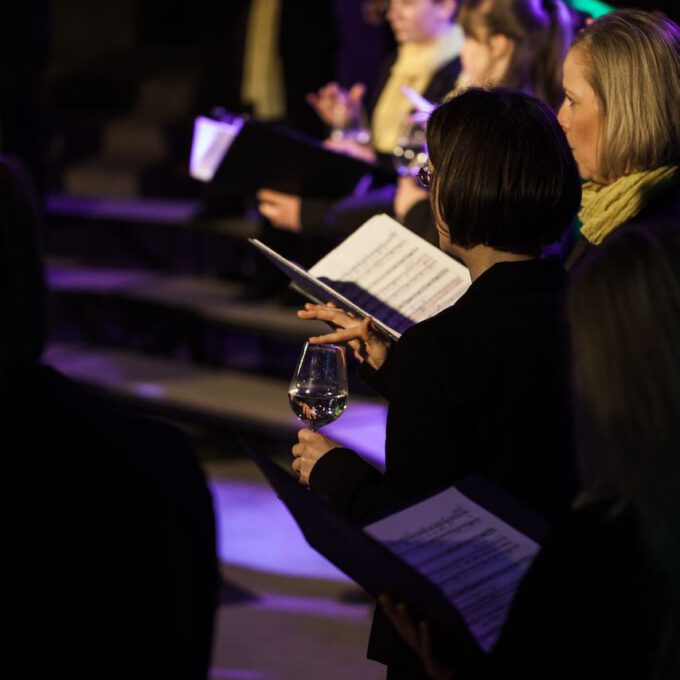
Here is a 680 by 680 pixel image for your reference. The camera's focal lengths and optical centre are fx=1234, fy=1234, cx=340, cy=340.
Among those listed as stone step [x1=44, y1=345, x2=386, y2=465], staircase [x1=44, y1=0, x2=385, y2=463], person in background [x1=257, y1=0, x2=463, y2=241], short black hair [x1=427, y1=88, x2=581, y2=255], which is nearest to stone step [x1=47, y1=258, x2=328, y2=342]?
staircase [x1=44, y1=0, x2=385, y2=463]

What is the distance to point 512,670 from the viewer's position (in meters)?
1.16

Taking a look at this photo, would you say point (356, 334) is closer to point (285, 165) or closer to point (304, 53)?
point (285, 165)

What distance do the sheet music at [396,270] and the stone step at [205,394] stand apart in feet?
6.95

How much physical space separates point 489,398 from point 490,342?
7 centimetres

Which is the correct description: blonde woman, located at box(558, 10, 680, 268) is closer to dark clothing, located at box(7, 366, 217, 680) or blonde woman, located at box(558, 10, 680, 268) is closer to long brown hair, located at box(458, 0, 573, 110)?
long brown hair, located at box(458, 0, 573, 110)

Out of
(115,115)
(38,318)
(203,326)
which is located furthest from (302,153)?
(115,115)

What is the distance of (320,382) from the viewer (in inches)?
73.8

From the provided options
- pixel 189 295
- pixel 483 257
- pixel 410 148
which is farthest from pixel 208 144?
pixel 189 295

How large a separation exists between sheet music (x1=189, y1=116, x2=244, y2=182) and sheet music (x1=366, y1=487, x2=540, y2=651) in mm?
2038

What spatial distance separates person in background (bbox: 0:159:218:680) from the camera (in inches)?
43.3

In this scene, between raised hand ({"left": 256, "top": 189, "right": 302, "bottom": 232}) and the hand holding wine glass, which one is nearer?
the hand holding wine glass

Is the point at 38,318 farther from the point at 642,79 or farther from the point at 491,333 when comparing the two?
the point at 642,79

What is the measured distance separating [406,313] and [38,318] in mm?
908

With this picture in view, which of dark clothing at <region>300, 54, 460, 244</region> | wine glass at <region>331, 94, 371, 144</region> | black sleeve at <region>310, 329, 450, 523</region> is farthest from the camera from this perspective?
wine glass at <region>331, 94, 371, 144</region>
